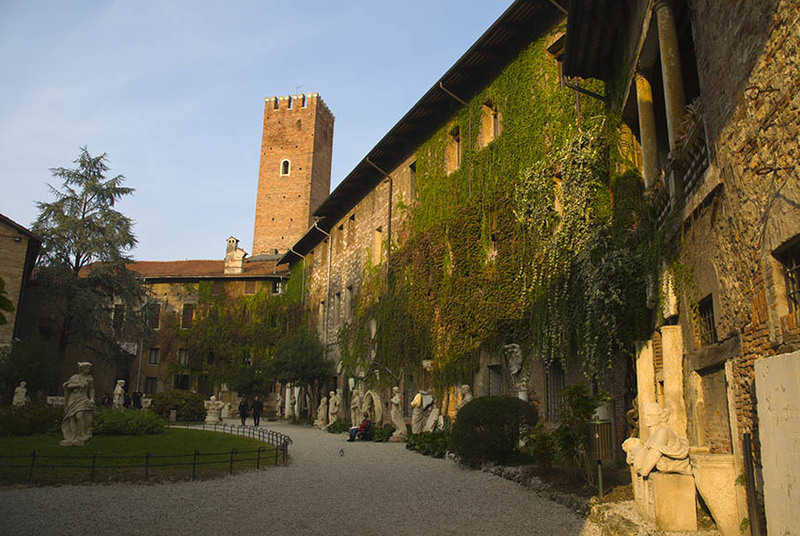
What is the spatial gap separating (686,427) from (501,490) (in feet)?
9.22

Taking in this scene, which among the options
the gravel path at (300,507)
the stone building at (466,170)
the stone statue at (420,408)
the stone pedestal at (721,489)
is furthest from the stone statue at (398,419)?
the stone pedestal at (721,489)

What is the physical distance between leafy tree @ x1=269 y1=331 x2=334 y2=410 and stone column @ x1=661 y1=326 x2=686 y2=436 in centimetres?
2015

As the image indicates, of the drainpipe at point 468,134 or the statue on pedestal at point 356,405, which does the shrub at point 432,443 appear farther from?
the drainpipe at point 468,134

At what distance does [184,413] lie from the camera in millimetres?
27094

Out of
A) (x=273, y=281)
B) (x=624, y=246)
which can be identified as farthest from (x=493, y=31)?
(x=273, y=281)

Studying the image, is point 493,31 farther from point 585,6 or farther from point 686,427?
point 686,427

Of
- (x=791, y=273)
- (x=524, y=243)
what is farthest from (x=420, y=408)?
(x=791, y=273)

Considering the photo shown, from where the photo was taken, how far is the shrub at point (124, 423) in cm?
1548

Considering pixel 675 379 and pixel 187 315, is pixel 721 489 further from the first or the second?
pixel 187 315

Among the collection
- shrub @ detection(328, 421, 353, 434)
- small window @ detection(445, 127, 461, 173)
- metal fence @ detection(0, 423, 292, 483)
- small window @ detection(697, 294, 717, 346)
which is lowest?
metal fence @ detection(0, 423, 292, 483)

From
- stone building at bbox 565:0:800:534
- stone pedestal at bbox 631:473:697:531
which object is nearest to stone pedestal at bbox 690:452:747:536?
stone building at bbox 565:0:800:534

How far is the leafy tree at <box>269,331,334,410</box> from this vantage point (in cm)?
2641

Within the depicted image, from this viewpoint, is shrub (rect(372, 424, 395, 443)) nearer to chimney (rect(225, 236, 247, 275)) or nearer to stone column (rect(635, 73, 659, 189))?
stone column (rect(635, 73, 659, 189))

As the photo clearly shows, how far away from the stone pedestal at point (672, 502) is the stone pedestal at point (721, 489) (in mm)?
121
